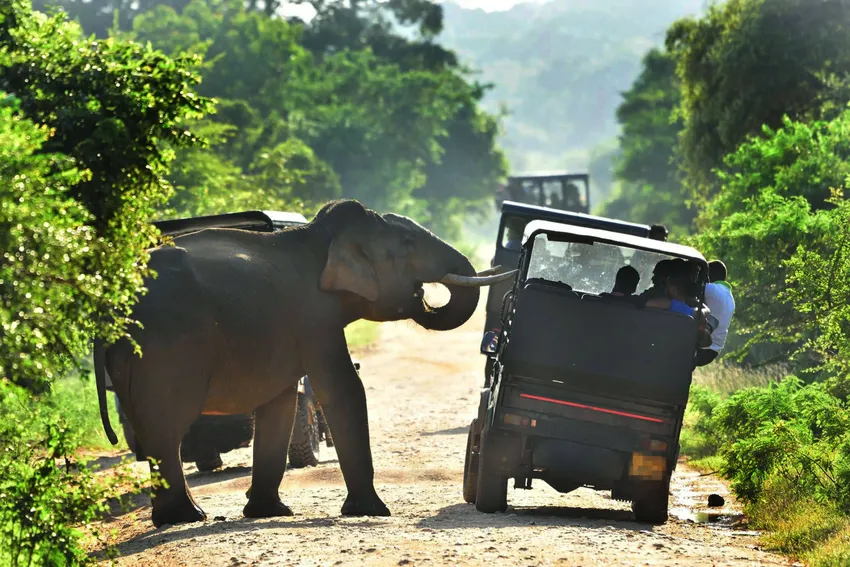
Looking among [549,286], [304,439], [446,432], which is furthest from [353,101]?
[549,286]

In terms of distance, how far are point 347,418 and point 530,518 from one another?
193 centimetres

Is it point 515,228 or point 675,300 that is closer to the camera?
point 675,300

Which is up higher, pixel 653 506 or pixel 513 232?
pixel 513 232

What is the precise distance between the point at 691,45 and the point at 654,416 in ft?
78.2

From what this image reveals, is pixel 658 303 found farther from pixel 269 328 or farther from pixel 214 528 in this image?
pixel 214 528

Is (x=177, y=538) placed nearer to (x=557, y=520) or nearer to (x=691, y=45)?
(x=557, y=520)

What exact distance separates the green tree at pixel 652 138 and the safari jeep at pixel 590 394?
51569 millimetres

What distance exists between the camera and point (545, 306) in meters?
12.1

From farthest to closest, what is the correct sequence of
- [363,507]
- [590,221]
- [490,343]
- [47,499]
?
[590,221]
[490,343]
[363,507]
[47,499]

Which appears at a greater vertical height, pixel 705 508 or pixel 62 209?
pixel 62 209

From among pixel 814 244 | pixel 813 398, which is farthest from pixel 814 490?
pixel 814 244

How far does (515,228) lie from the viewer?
20.6 metres

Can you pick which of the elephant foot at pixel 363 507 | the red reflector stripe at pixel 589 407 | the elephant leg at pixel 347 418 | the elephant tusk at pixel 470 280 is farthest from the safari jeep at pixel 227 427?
the red reflector stripe at pixel 589 407

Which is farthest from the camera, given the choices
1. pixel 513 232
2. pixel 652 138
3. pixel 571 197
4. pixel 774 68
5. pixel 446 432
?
pixel 652 138
